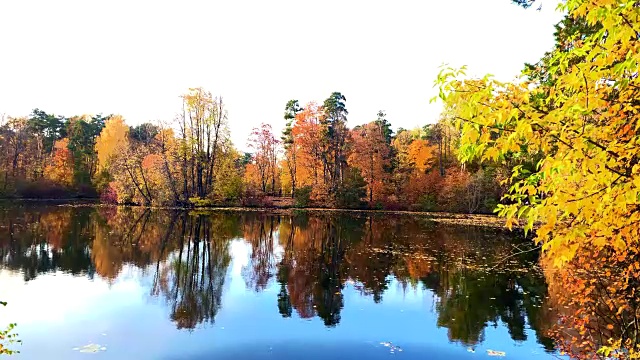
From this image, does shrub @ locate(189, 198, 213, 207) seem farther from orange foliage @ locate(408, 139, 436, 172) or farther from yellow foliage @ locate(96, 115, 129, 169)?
orange foliage @ locate(408, 139, 436, 172)

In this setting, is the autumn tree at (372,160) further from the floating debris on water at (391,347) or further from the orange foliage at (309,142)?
the floating debris on water at (391,347)

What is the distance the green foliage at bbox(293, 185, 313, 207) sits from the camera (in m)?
46.2

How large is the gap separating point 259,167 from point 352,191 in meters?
14.6

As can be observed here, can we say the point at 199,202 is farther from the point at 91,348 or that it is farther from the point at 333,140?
the point at 91,348

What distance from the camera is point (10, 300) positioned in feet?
35.5

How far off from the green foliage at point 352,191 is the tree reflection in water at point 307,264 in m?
18.0

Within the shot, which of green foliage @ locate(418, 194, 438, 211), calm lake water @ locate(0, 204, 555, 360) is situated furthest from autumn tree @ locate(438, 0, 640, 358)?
green foliage @ locate(418, 194, 438, 211)

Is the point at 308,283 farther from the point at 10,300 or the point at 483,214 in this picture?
the point at 483,214

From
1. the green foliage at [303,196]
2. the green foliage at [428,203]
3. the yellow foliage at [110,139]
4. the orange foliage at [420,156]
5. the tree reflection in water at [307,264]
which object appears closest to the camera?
the tree reflection in water at [307,264]

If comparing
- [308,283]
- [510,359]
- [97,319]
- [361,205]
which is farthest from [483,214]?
[97,319]

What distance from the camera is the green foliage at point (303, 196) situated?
4625 centimetres

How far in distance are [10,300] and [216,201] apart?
34082 millimetres

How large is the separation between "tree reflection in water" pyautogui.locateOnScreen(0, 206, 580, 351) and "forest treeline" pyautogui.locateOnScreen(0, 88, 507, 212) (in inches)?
624

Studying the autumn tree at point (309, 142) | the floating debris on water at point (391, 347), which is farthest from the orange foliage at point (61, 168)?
the floating debris on water at point (391, 347)
